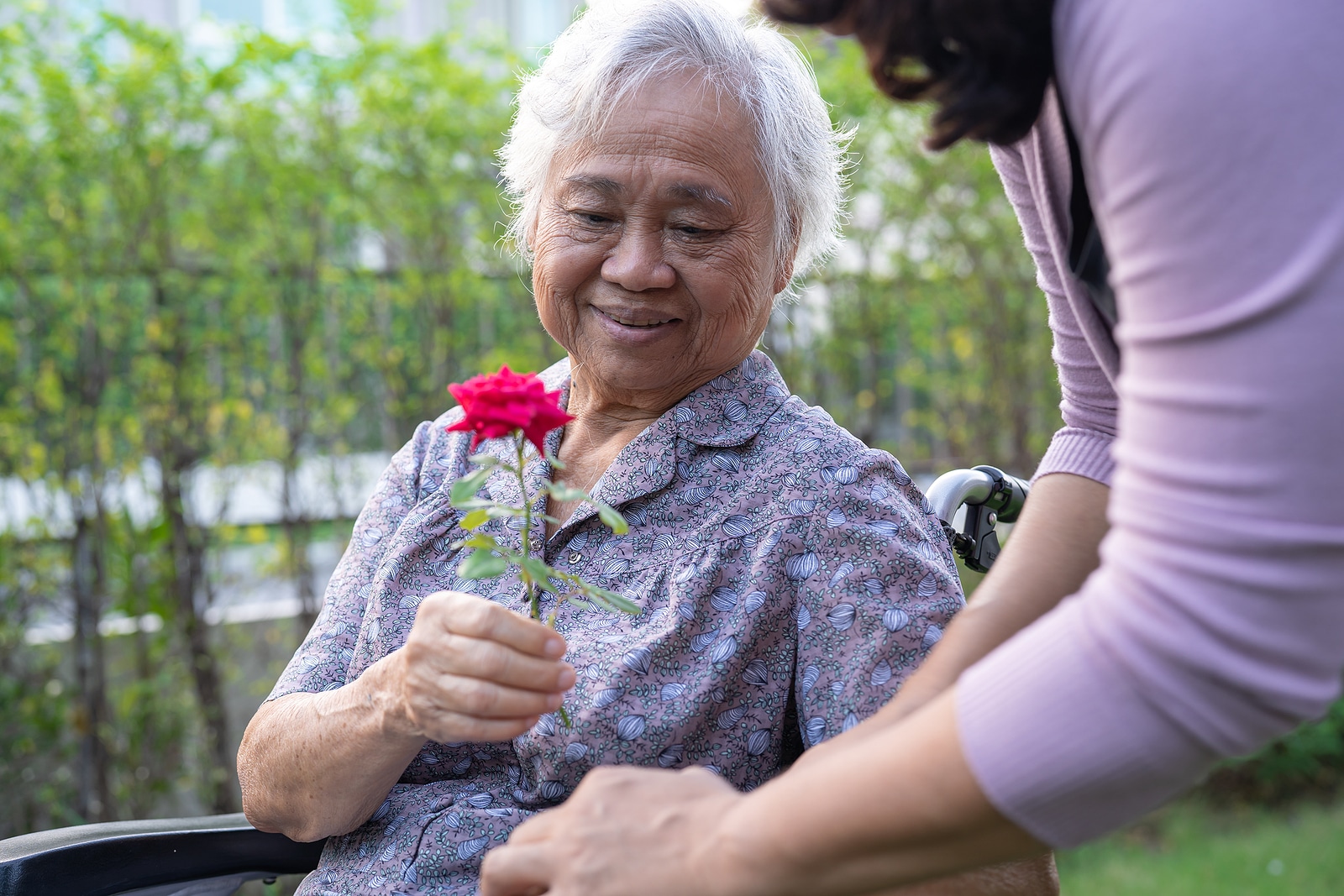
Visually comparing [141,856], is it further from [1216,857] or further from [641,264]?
[1216,857]

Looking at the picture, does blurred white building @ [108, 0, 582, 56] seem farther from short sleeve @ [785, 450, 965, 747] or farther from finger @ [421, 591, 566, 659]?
finger @ [421, 591, 566, 659]

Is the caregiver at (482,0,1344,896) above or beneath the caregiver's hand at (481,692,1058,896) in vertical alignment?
above

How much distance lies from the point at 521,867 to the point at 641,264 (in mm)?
1142

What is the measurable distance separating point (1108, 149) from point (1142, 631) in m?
0.37

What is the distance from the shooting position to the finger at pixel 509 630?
1.44 meters

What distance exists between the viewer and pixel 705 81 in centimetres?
198

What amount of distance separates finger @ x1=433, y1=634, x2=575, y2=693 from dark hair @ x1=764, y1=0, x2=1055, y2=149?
78cm

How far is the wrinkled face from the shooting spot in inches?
77.8

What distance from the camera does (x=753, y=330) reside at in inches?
84.9

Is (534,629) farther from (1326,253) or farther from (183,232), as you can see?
(183,232)

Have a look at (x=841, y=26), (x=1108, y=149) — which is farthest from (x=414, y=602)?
(x=1108, y=149)

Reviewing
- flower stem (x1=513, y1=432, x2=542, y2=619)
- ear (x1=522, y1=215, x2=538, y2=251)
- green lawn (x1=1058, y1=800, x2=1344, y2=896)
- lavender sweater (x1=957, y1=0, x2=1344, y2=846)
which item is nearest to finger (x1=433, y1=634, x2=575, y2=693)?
flower stem (x1=513, y1=432, x2=542, y2=619)

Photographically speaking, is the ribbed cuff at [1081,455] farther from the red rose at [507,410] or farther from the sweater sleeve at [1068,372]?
the red rose at [507,410]

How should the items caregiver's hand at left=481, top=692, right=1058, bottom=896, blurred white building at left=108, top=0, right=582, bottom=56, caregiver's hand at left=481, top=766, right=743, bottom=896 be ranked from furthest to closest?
blurred white building at left=108, top=0, right=582, bottom=56 → caregiver's hand at left=481, top=766, right=743, bottom=896 → caregiver's hand at left=481, top=692, right=1058, bottom=896
